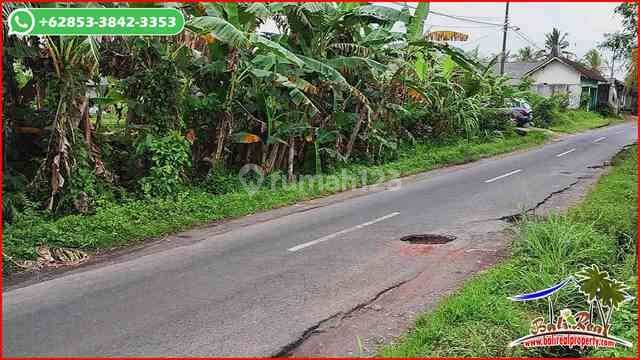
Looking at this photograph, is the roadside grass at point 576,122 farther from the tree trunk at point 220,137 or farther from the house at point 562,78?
the tree trunk at point 220,137

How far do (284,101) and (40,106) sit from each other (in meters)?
4.43

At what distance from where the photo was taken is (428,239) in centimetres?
862

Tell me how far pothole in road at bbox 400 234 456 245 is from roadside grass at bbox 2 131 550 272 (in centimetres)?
309

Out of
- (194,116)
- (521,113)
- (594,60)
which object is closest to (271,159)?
(194,116)

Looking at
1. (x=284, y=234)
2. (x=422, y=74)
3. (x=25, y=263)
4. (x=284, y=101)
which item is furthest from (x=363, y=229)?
(x=422, y=74)

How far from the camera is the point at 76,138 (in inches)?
345

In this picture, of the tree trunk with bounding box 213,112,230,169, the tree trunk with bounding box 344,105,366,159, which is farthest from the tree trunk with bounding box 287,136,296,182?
the tree trunk with bounding box 344,105,366,159

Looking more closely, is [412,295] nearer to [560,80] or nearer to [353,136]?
[353,136]

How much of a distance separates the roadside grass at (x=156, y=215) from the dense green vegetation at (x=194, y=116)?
27mm

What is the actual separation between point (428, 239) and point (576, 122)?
3123cm

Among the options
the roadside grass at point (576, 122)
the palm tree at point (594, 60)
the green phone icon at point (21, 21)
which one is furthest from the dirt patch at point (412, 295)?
the palm tree at point (594, 60)

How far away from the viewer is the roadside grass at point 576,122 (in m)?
32.2

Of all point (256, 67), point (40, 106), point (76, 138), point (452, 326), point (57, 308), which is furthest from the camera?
point (256, 67)

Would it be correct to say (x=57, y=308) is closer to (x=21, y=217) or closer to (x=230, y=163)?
(x=21, y=217)
